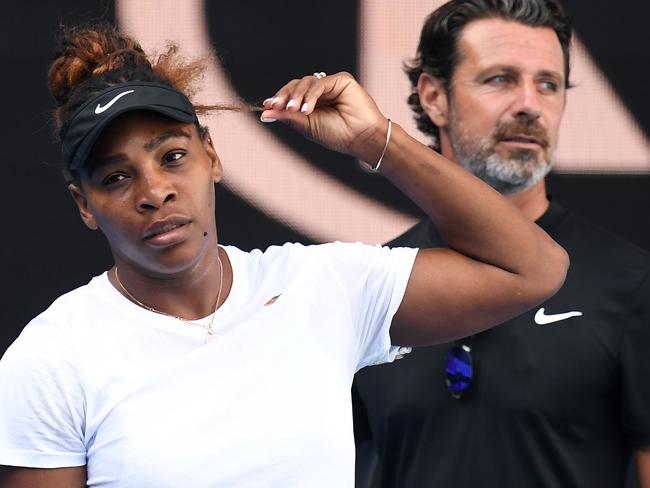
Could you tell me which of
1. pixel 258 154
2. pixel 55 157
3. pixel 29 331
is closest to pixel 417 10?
pixel 258 154

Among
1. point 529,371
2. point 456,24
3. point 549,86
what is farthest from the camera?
point 456,24

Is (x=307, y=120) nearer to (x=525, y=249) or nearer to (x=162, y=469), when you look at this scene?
(x=525, y=249)

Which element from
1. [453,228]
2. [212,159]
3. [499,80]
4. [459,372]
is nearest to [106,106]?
[212,159]

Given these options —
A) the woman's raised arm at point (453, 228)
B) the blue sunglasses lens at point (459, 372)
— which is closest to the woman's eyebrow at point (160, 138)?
the woman's raised arm at point (453, 228)

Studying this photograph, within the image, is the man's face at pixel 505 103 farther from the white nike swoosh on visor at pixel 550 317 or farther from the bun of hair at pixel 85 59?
the bun of hair at pixel 85 59

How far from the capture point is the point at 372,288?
2.25 meters

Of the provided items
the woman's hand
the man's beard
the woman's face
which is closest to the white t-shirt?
the woman's face

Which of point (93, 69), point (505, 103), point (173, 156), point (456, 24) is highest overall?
point (456, 24)

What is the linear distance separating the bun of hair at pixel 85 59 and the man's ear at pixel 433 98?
1118mm

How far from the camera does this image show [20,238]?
3170 mm

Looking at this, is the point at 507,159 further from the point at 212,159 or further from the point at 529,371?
the point at 212,159

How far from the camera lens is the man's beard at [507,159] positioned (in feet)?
9.62

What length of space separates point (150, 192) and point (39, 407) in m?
0.37

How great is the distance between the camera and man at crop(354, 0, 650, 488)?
264 cm
